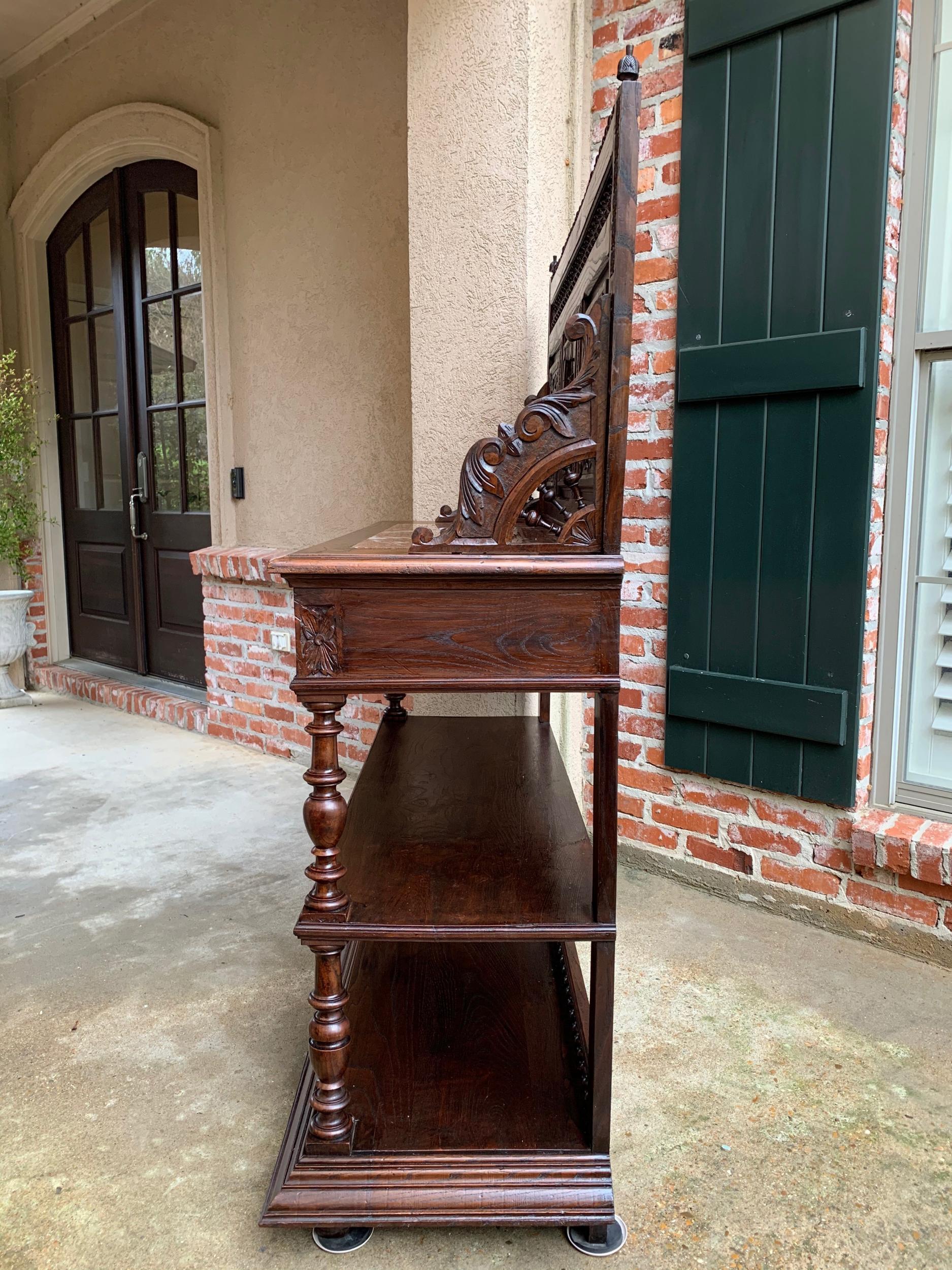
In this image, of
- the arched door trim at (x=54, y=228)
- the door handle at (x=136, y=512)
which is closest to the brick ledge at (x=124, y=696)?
the arched door trim at (x=54, y=228)

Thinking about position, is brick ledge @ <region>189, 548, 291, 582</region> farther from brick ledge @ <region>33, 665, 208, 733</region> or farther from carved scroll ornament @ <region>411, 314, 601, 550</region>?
carved scroll ornament @ <region>411, 314, 601, 550</region>

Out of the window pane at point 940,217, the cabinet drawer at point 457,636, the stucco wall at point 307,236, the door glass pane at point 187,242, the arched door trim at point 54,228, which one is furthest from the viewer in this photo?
the door glass pane at point 187,242

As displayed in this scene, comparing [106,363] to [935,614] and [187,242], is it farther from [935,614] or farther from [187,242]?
[935,614]

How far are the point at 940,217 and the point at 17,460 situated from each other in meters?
4.69

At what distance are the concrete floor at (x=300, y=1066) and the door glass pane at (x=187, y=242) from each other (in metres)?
2.88

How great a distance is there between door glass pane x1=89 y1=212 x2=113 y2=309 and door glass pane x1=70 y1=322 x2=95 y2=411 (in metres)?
0.26

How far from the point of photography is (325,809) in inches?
52.3

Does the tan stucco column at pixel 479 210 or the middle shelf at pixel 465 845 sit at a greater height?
the tan stucco column at pixel 479 210

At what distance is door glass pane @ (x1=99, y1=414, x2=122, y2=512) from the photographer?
5027 mm

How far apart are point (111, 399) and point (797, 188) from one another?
4.01m

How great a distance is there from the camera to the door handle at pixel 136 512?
15.9 ft

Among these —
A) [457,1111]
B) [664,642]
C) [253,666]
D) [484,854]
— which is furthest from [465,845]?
[253,666]

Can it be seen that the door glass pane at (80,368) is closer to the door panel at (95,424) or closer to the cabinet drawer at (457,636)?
the door panel at (95,424)

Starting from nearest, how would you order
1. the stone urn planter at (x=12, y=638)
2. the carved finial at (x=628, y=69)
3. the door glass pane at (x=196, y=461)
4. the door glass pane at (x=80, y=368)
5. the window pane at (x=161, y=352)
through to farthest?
the carved finial at (x=628, y=69) → the door glass pane at (x=196, y=461) → the window pane at (x=161, y=352) → the stone urn planter at (x=12, y=638) → the door glass pane at (x=80, y=368)
